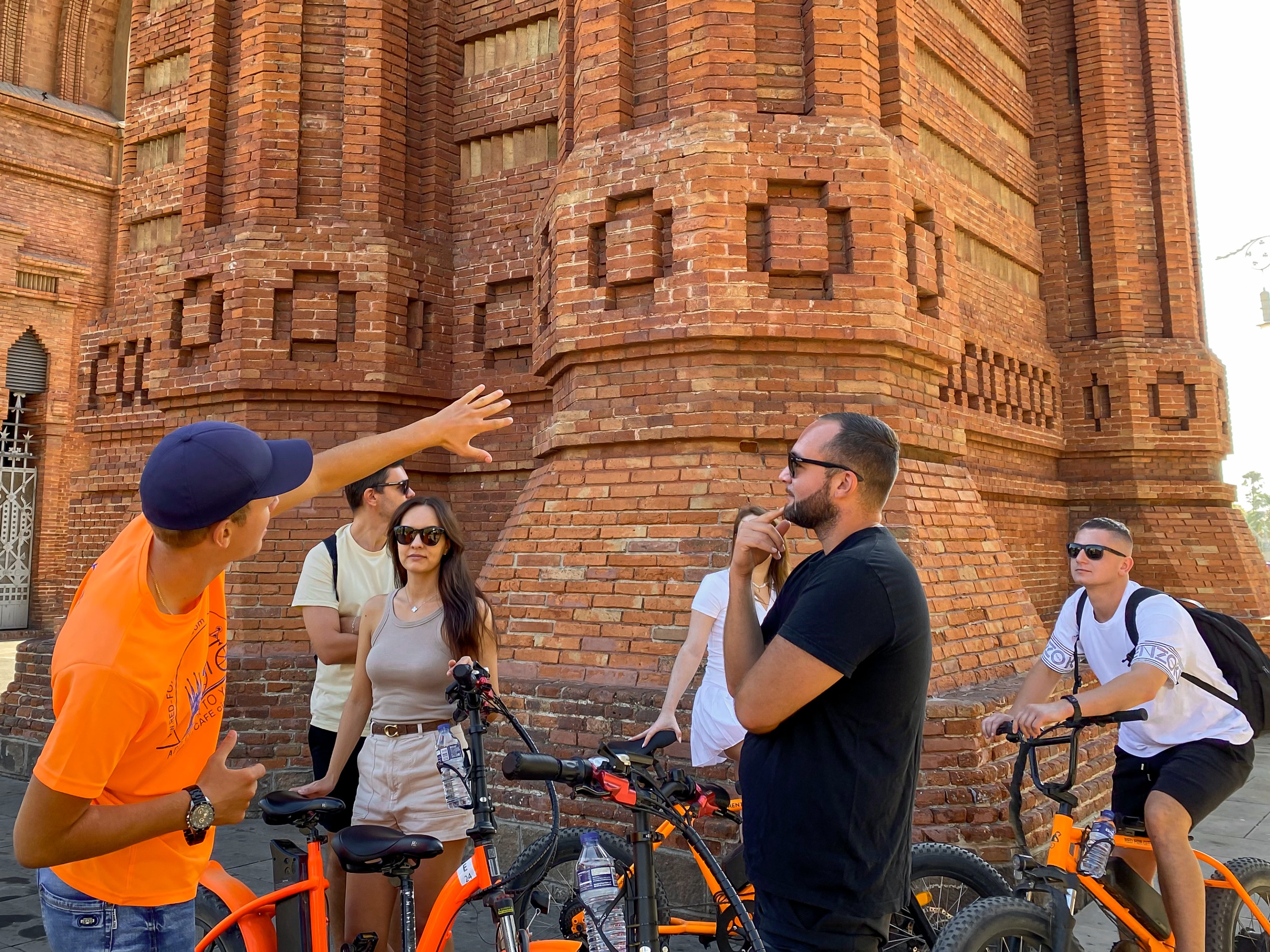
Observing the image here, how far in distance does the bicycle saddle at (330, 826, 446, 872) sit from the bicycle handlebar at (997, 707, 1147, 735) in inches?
80.7

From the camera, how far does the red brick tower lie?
17.4ft

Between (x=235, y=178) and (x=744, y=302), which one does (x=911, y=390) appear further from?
(x=235, y=178)

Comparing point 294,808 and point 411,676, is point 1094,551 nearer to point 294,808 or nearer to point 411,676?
point 411,676

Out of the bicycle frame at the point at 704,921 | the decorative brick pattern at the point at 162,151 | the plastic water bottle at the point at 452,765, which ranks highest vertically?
the decorative brick pattern at the point at 162,151

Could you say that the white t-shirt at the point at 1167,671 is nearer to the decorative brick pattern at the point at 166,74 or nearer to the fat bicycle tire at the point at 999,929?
the fat bicycle tire at the point at 999,929

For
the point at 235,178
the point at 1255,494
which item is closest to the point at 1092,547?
the point at 235,178

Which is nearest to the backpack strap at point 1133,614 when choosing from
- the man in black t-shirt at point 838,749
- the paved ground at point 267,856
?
the paved ground at point 267,856

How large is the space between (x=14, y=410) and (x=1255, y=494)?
117670 millimetres

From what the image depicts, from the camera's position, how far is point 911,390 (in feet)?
18.7

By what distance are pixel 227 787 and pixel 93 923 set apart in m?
0.34

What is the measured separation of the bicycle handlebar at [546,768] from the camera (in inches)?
85.6

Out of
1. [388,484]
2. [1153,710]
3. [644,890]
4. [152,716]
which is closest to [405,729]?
[644,890]

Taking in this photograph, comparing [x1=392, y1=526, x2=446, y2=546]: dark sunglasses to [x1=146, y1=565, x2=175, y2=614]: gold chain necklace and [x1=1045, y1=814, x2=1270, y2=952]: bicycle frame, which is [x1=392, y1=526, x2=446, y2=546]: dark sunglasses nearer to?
[x1=146, y1=565, x2=175, y2=614]: gold chain necklace

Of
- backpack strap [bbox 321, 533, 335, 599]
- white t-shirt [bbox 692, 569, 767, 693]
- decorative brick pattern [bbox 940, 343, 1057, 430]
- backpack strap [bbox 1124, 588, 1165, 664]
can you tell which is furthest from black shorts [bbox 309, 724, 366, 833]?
decorative brick pattern [bbox 940, 343, 1057, 430]
